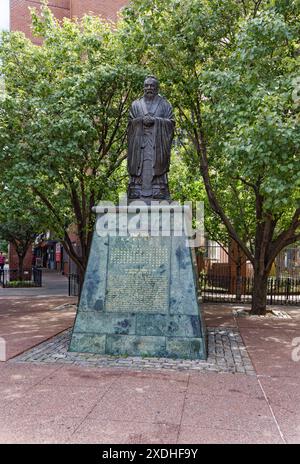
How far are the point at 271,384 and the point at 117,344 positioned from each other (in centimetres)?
293

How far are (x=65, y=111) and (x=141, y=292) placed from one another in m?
5.54

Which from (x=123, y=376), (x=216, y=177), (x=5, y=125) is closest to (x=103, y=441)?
(x=123, y=376)

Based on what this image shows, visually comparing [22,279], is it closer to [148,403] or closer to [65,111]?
[65,111]

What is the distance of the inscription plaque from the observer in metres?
8.07

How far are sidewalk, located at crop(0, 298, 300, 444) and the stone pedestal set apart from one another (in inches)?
32.7

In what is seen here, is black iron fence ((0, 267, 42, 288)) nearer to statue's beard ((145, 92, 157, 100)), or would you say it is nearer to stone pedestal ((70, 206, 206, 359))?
stone pedestal ((70, 206, 206, 359))

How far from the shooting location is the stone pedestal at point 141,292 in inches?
311

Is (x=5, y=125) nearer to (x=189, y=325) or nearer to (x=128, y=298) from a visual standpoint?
(x=128, y=298)

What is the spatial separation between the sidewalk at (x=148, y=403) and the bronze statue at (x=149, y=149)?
141 inches

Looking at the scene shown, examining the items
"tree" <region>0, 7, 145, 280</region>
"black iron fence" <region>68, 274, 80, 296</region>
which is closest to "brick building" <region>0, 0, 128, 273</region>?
"black iron fence" <region>68, 274, 80, 296</region>

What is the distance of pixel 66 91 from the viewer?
11625 millimetres

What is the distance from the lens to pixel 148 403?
5.38 metres

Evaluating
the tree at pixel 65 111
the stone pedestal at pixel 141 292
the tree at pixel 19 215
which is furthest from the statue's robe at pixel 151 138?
the tree at pixel 19 215

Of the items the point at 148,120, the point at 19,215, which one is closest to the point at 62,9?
the point at 19,215
